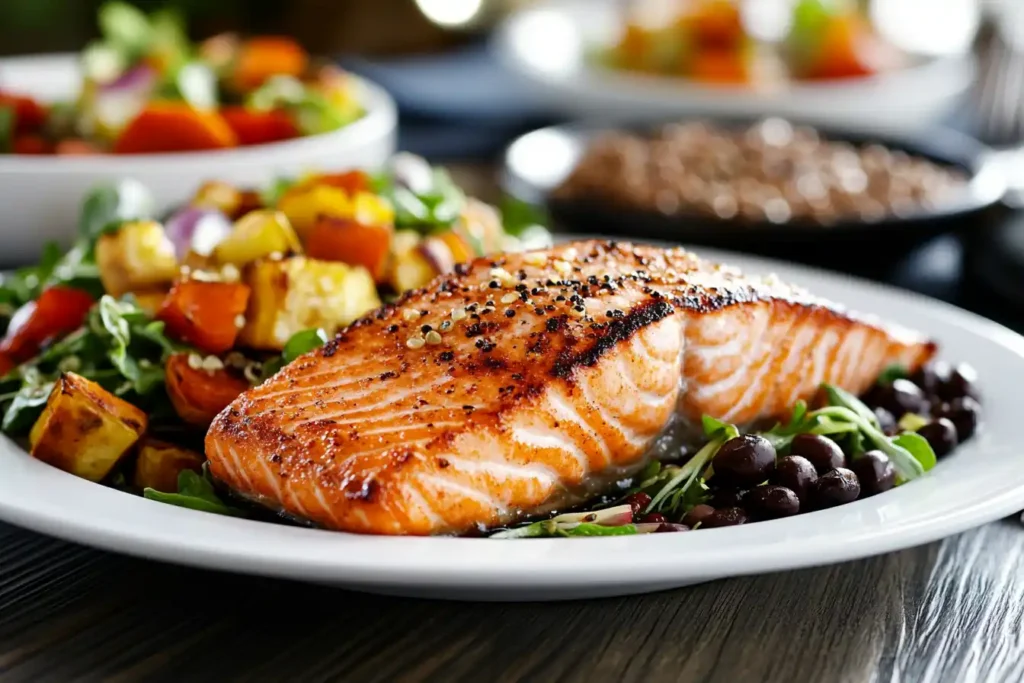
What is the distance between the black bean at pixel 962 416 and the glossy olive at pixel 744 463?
0.51 metres

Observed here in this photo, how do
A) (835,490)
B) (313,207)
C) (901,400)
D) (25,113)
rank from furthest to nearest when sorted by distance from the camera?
(25,113) < (313,207) < (901,400) < (835,490)

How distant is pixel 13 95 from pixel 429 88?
2416 mm

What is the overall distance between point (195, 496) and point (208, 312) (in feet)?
1.62

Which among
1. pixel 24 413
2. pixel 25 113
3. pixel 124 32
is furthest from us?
pixel 124 32

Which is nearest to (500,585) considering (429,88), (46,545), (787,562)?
(787,562)

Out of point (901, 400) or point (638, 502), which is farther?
point (901, 400)

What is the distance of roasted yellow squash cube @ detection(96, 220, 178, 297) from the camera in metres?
2.62

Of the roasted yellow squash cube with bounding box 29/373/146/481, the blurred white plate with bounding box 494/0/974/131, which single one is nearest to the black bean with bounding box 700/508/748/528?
the roasted yellow squash cube with bounding box 29/373/146/481

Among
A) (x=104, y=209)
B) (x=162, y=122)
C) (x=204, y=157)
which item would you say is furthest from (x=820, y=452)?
(x=162, y=122)

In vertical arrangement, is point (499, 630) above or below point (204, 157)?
above

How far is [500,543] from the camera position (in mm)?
1776

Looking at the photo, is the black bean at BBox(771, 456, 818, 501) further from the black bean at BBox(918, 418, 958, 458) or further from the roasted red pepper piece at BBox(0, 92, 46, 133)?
the roasted red pepper piece at BBox(0, 92, 46, 133)

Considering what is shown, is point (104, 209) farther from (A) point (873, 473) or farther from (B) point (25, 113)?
(A) point (873, 473)

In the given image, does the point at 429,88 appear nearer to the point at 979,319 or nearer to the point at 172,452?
the point at 979,319
